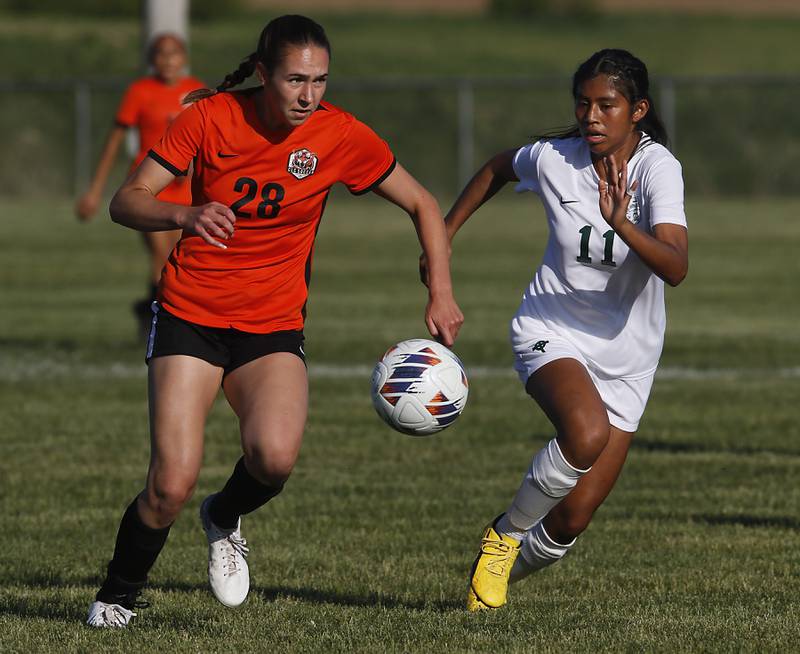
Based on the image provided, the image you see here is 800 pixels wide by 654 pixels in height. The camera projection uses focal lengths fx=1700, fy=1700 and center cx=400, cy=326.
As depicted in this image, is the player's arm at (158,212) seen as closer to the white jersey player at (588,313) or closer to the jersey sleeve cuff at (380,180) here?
the jersey sleeve cuff at (380,180)

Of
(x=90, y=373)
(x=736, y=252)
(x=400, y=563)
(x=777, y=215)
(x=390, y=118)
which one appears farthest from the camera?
(x=390, y=118)

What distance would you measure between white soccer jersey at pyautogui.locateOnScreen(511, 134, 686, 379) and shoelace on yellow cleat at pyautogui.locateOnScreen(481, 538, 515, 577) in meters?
0.75

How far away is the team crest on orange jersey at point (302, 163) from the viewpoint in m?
Answer: 5.96

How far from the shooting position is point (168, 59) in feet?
43.7

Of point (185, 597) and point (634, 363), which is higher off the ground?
point (634, 363)

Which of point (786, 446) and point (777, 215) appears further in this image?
point (777, 215)

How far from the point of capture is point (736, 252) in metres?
24.4

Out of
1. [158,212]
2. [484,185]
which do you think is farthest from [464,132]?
[158,212]

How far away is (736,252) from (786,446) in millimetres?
14762

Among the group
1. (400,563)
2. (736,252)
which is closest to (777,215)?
(736,252)

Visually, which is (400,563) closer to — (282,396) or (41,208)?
(282,396)

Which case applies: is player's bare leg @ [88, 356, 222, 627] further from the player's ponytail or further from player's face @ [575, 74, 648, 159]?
player's face @ [575, 74, 648, 159]

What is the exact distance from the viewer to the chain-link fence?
3597cm

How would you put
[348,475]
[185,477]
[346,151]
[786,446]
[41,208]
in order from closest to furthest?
[185,477] < [346,151] < [348,475] < [786,446] < [41,208]
